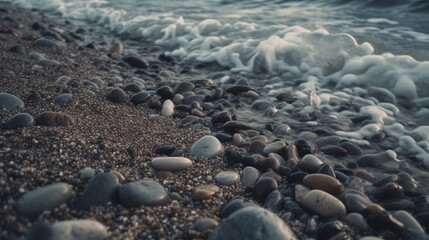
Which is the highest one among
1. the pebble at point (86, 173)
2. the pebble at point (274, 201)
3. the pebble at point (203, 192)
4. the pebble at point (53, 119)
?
the pebble at point (53, 119)

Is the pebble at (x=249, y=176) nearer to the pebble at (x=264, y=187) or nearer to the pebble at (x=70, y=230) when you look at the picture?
the pebble at (x=264, y=187)

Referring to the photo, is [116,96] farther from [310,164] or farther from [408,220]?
[408,220]

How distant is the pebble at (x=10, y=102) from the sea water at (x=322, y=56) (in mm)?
1649

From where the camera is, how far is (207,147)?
1993 mm

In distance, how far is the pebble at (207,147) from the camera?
1.96 meters

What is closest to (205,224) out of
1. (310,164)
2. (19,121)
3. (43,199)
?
(43,199)

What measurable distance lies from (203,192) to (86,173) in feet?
1.81

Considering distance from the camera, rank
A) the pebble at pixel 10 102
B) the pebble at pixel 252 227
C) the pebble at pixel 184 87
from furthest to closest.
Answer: the pebble at pixel 184 87 → the pebble at pixel 10 102 → the pebble at pixel 252 227

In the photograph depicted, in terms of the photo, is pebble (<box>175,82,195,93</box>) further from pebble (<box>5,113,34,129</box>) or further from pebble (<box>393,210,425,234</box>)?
pebble (<box>393,210,425,234</box>)

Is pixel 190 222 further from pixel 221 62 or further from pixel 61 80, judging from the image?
pixel 221 62

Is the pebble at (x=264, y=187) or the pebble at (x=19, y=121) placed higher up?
the pebble at (x=19, y=121)

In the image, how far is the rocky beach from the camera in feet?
4.12

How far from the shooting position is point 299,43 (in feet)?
13.6

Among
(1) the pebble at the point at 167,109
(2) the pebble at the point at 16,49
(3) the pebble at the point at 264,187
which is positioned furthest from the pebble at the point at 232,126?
(2) the pebble at the point at 16,49
